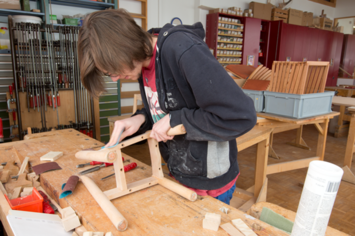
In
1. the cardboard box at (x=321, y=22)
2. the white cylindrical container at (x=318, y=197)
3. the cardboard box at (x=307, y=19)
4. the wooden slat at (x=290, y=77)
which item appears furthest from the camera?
the cardboard box at (x=321, y=22)

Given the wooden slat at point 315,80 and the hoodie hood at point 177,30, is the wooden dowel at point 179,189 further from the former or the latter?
the wooden slat at point 315,80

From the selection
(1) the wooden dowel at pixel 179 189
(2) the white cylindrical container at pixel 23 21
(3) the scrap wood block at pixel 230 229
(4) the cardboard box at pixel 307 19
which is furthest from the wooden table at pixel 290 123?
(4) the cardboard box at pixel 307 19

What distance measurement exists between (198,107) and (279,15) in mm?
7033

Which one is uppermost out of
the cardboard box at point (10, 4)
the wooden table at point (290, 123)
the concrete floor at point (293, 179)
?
the cardboard box at point (10, 4)

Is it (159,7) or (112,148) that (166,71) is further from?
(159,7)

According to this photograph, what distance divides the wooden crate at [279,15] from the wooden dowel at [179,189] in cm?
691

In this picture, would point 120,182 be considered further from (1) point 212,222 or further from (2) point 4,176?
(2) point 4,176

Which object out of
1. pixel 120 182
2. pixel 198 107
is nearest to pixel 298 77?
pixel 198 107

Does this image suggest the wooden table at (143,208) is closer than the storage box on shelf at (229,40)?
Yes

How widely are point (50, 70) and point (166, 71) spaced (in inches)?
122

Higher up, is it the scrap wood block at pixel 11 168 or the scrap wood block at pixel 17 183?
the scrap wood block at pixel 17 183

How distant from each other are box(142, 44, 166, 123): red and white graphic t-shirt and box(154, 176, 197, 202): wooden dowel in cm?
27

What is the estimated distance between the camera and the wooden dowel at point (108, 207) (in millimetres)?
765

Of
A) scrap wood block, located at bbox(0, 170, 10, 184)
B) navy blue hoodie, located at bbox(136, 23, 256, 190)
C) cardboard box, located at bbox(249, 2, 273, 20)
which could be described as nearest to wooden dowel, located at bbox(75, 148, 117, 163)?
navy blue hoodie, located at bbox(136, 23, 256, 190)
